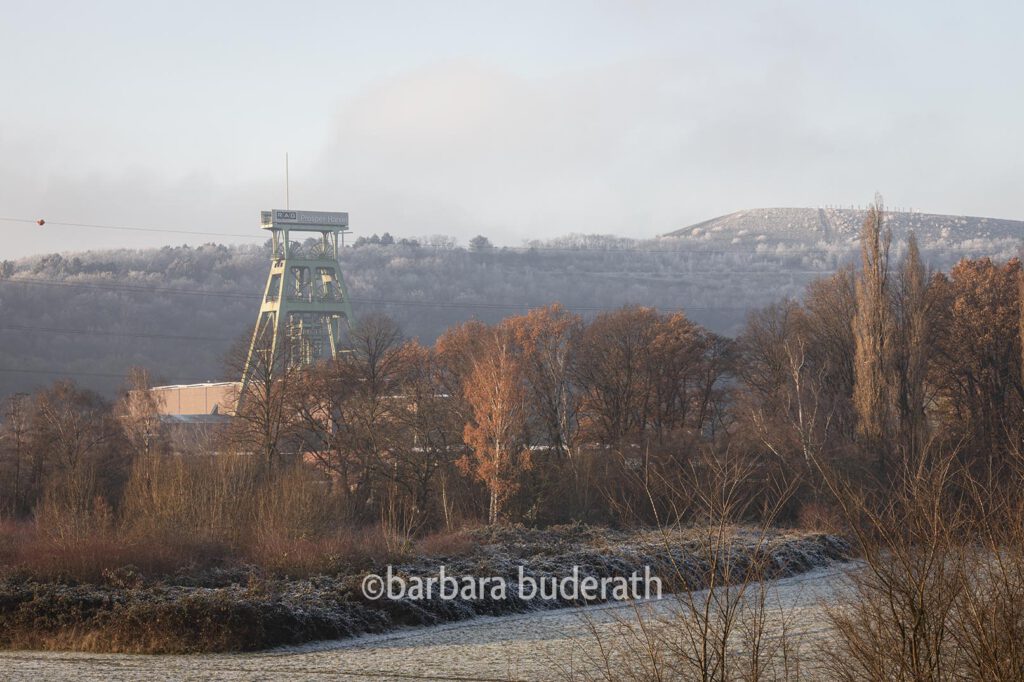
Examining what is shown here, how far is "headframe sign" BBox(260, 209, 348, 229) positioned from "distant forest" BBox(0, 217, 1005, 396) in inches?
313

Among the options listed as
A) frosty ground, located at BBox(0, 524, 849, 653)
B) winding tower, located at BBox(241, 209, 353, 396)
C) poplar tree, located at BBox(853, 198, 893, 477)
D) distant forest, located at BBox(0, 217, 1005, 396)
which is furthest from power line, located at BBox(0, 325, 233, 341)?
frosty ground, located at BBox(0, 524, 849, 653)

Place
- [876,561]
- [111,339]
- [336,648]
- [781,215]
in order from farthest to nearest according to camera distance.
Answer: [781,215] → [111,339] → [336,648] → [876,561]

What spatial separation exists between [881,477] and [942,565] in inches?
1130

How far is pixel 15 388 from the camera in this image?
69250mm

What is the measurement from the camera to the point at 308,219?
198 feet

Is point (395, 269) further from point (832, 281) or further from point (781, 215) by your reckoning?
point (781, 215)

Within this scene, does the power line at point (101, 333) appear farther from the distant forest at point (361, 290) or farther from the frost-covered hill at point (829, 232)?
the frost-covered hill at point (829, 232)

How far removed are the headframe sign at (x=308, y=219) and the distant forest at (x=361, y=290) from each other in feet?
26.1

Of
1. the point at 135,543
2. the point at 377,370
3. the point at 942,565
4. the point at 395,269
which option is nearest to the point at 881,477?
the point at 377,370

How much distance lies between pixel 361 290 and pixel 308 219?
3655 cm

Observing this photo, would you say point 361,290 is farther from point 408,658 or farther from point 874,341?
point 408,658

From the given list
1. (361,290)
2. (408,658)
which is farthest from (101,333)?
(408,658)

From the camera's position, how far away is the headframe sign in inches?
2368

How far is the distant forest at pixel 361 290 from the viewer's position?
252ft
